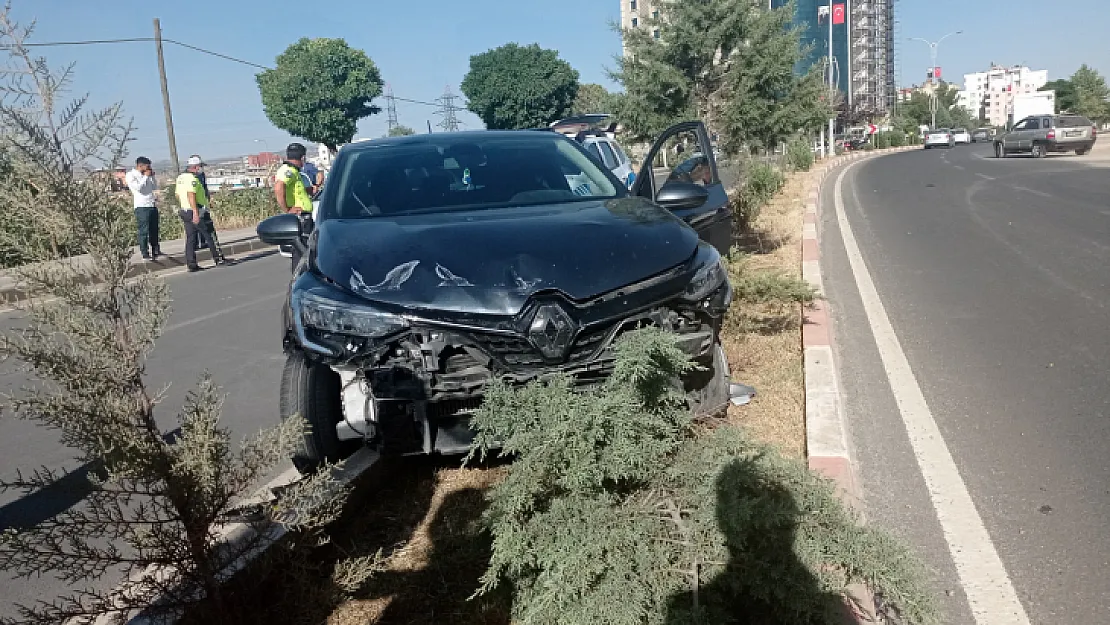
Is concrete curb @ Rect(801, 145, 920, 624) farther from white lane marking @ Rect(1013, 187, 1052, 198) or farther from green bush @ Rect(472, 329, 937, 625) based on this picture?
white lane marking @ Rect(1013, 187, 1052, 198)

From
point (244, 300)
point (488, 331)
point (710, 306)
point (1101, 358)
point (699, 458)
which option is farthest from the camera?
point (244, 300)

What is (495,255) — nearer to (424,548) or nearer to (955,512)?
(424,548)

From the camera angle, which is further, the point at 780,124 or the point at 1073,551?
the point at 780,124

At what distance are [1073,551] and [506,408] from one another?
2081 mm

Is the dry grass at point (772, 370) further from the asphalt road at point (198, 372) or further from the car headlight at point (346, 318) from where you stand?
the asphalt road at point (198, 372)

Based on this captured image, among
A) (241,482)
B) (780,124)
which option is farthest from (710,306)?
(780,124)

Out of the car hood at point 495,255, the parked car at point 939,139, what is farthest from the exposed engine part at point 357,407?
the parked car at point 939,139

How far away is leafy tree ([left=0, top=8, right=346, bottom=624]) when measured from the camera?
6.02ft

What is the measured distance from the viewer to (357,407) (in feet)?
9.55

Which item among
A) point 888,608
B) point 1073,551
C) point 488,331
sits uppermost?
point 488,331

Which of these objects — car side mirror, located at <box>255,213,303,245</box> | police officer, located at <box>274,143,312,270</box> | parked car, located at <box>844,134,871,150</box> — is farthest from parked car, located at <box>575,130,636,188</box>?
parked car, located at <box>844,134,871,150</box>

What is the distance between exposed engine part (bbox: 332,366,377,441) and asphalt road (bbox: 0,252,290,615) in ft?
2.36

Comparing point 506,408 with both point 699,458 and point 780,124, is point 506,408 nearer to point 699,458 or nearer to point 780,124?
point 699,458

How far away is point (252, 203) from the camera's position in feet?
79.7
